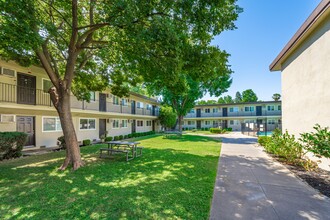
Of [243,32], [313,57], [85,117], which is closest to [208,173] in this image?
[313,57]

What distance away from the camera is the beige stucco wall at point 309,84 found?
649cm

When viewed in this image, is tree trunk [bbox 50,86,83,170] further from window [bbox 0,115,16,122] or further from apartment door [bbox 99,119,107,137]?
apartment door [bbox 99,119,107,137]

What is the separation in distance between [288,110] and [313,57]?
12.7 feet

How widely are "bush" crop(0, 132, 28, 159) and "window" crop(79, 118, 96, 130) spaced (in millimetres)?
6504

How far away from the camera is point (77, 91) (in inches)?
476

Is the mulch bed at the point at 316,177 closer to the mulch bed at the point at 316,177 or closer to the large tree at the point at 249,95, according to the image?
the mulch bed at the point at 316,177

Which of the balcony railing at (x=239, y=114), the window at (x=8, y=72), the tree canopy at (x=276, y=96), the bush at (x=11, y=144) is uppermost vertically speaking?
the tree canopy at (x=276, y=96)

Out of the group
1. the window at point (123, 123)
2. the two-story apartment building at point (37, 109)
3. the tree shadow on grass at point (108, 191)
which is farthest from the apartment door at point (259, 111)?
the tree shadow on grass at point (108, 191)

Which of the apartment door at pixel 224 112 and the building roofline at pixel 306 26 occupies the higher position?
the building roofline at pixel 306 26

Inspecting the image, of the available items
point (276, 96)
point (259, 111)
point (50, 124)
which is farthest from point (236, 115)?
point (276, 96)

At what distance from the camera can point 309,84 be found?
7641 mm

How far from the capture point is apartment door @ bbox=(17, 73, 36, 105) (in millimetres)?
10781

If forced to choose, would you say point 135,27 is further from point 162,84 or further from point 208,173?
point 208,173

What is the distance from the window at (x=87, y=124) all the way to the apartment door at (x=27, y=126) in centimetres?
423
